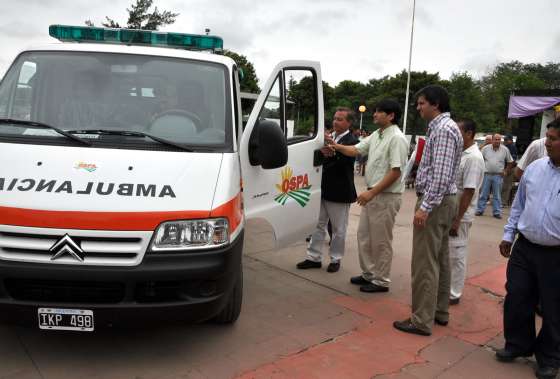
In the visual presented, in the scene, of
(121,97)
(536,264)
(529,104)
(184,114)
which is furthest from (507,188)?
(121,97)

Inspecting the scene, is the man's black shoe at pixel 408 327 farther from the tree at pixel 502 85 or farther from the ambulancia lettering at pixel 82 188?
the tree at pixel 502 85

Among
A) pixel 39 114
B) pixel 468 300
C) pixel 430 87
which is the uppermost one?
pixel 430 87

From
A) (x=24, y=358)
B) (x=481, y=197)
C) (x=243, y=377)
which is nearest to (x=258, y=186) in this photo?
(x=243, y=377)

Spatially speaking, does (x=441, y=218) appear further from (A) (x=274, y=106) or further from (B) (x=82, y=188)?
(B) (x=82, y=188)

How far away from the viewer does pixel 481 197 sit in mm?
10812

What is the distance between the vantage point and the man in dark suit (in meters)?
5.36

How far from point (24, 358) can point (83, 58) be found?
221 centimetres

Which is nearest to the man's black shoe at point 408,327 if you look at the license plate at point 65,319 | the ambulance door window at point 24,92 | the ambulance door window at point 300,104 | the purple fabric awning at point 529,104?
the ambulance door window at point 300,104

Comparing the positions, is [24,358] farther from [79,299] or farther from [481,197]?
[481,197]

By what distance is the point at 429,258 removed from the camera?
3.97m

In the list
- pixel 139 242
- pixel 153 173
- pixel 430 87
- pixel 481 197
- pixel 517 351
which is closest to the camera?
pixel 139 242

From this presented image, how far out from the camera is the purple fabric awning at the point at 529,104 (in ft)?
47.5

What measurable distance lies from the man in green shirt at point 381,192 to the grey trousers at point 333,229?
1.01 feet

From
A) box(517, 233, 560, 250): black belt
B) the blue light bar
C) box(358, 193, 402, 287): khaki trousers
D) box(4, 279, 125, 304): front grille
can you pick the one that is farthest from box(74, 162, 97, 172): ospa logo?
box(517, 233, 560, 250): black belt
